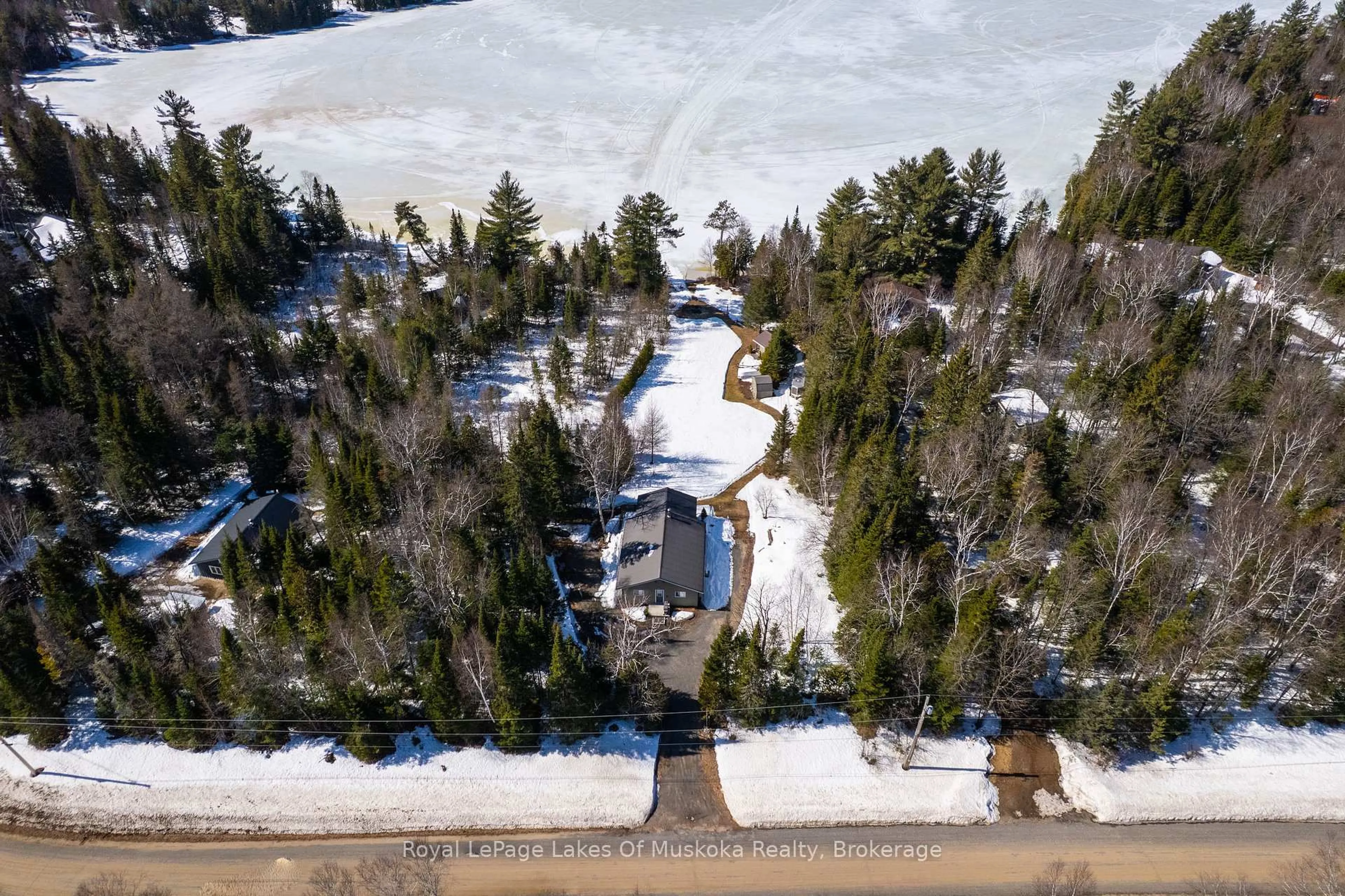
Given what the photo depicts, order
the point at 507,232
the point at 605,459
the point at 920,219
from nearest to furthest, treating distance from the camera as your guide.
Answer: the point at 605,459
the point at 920,219
the point at 507,232

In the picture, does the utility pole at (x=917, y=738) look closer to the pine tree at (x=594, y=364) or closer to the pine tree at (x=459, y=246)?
the pine tree at (x=594, y=364)

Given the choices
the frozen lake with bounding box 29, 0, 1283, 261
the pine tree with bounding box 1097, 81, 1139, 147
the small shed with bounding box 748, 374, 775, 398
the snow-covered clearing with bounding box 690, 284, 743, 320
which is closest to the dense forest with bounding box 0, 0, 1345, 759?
the pine tree with bounding box 1097, 81, 1139, 147

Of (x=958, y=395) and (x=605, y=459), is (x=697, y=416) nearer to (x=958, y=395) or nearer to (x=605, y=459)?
(x=605, y=459)

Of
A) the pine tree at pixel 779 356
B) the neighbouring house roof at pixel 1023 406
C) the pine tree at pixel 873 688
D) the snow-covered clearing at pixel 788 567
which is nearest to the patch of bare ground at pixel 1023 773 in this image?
the pine tree at pixel 873 688

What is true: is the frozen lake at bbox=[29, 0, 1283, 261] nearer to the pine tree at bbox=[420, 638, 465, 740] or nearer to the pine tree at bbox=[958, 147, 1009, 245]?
the pine tree at bbox=[958, 147, 1009, 245]

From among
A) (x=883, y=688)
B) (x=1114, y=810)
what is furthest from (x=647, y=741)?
(x=1114, y=810)

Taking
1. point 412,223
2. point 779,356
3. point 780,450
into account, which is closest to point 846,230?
point 779,356
